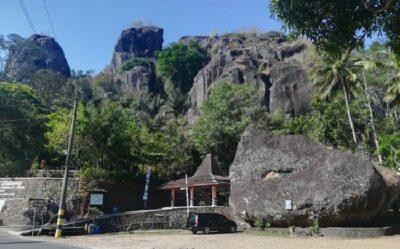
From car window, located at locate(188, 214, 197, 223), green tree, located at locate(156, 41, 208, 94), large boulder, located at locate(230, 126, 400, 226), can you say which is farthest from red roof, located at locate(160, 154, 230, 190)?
green tree, located at locate(156, 41, 208, 94)

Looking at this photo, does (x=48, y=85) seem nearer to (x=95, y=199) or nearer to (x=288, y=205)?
(x=95, y=199)

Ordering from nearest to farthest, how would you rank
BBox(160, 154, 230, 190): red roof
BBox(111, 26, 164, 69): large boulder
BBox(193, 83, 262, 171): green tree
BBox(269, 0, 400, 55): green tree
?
BBox(269, 0, 400, 55): green tree, BBox(160, 154, 230, 190): red roof, BBox(193, 83, 262, 171): green tree, BBox(111, 26, 164, 69): large boulder

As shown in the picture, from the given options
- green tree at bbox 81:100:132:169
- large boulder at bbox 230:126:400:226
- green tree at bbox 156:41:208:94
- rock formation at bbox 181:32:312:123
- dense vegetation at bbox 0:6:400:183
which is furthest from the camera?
green tree at bbox 156:41:208:94

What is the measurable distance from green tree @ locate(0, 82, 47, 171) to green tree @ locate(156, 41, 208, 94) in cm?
4419

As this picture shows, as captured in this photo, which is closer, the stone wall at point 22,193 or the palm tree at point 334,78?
the stone wall at point 22,193

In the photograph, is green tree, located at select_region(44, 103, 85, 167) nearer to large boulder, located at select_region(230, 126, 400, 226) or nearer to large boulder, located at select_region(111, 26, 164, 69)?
large boulder, located at select_region(230, 126, 400, 226)

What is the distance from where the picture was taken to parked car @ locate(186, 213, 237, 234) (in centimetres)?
2728

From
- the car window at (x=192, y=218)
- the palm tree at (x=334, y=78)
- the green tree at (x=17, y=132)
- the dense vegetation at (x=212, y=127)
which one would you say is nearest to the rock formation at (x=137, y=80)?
the dense vegetation at (x=212, y=127)

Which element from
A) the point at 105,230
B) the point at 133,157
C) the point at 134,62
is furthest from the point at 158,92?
the point at 105,230

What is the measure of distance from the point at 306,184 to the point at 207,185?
37.7 feet

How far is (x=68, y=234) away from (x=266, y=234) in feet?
41.6

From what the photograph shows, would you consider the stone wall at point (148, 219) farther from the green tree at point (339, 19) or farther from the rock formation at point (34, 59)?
the rock formation at point (34, 59)

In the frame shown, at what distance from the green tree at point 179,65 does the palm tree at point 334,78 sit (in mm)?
41923

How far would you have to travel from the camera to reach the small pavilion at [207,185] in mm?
34925
